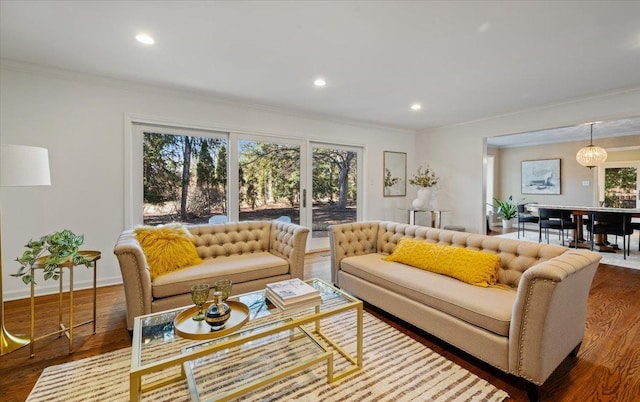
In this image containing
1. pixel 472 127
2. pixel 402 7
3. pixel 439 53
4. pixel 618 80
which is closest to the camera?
pixel 402 7

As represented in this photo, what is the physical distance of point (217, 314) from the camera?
64.7 inches

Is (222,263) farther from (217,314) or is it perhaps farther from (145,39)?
(145,39)

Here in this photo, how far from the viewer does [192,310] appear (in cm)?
178

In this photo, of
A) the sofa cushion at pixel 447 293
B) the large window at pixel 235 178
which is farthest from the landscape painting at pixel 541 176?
the sofa cushion at pixel 447 293

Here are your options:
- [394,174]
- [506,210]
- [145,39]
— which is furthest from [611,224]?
[145,39]

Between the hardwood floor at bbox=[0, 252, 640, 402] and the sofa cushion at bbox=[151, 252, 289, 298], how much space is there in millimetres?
473

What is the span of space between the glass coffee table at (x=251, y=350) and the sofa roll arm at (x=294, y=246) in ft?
2.46

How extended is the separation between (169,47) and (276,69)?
3.31ft

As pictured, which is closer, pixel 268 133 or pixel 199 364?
pixel 199 364

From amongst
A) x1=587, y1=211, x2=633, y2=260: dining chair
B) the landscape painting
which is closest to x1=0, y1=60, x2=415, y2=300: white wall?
x1=587, y1=211, x2=633, y2=260: dining chair

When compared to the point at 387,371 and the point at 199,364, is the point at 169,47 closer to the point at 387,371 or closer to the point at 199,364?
the point at 199,364

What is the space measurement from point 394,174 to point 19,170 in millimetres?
5428

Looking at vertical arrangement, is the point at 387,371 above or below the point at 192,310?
below

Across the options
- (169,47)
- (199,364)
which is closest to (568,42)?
(169,47)
